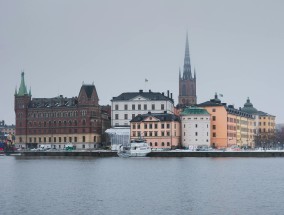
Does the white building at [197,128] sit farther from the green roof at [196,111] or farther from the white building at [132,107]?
the white building at [132,107]

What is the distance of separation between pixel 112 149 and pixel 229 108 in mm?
34334

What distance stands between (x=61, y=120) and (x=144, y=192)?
12574 cm

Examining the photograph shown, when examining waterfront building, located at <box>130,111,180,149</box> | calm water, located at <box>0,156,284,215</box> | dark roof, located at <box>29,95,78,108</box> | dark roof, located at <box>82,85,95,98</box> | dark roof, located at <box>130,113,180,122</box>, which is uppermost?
dark roof, located at <box>82,85,95,98</box>

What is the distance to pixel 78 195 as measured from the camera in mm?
67000

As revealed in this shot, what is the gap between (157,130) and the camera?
17225 centimetres

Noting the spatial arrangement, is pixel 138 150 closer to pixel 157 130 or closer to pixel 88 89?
pixel 157 130

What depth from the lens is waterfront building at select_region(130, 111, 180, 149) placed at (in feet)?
563

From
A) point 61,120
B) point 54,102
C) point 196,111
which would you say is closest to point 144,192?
point 196,111

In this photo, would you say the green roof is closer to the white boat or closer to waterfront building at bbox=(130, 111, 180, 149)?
waterfront building at bbox=(130, 111, 180, 149)

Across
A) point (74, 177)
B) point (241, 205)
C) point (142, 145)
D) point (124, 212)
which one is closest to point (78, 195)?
point (124, 212)

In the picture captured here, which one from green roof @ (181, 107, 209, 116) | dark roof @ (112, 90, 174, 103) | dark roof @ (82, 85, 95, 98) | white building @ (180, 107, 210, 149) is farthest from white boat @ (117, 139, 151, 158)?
dark roof @ (82, 85, 95, 98)

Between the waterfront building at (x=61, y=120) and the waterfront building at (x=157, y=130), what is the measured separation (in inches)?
760

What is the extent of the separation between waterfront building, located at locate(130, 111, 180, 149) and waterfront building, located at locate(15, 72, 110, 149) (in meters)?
19.3

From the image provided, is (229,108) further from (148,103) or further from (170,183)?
(170,183)
